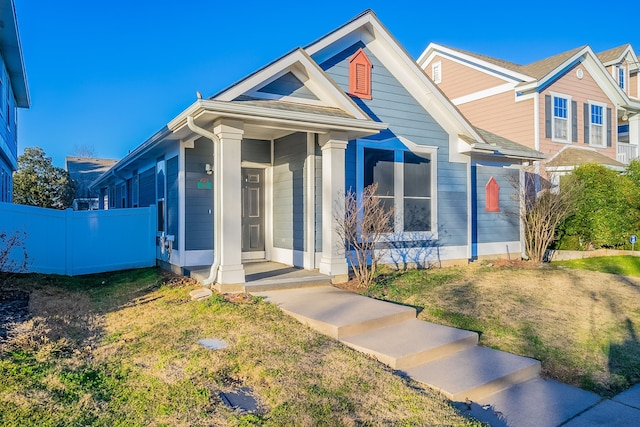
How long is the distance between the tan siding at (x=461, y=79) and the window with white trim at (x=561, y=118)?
1892 mm

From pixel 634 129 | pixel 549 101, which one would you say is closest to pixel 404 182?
pixel 549 101

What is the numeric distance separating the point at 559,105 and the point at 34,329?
15523 millimetres

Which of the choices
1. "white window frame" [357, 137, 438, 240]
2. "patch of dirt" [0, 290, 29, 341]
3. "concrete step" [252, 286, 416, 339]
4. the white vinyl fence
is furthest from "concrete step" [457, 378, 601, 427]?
the white vinyl fence

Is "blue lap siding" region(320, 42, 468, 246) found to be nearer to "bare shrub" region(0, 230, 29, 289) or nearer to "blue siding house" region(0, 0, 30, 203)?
"bare shrub" region(0, 230, 29, 289)

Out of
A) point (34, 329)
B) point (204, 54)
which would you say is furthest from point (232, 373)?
point (204, 54)

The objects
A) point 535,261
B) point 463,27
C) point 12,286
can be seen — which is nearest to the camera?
point 12,286

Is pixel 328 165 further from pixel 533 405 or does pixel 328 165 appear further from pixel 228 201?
pixel 533 405

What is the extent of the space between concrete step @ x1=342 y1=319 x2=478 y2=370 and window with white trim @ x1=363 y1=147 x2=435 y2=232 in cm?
424

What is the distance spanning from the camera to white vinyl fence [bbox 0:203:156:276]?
352 inches

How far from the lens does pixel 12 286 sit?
7.14m

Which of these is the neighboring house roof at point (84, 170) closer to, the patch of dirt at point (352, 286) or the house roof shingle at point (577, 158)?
the patch of dirt at point (352, 286)

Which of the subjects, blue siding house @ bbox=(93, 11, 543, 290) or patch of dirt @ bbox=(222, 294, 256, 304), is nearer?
patch of dirt @ bbox=(222, 294, 256, 304)

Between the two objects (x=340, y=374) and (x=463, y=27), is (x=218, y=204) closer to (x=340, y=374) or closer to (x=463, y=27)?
(x=340, y=374)

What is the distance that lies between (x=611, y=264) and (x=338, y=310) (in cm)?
798
